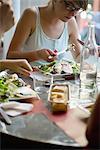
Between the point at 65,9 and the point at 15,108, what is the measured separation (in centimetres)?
97

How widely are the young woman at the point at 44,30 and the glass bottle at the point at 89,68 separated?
0.42 meters

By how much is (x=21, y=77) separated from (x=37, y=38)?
2.11 ft

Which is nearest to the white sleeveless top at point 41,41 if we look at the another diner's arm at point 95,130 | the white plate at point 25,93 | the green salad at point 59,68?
the green salad at point 59,68

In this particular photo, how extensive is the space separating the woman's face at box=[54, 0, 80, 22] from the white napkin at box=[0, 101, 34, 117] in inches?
34.1

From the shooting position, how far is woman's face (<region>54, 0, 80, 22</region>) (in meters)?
1.80

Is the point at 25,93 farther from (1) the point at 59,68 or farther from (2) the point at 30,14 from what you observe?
(2) the point at 30,14

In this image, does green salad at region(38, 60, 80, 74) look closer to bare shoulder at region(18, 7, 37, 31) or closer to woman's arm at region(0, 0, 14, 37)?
woman's arm at region(0, 0, 14, 37)

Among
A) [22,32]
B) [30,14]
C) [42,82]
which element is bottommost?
[42,82]

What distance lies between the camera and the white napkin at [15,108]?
1.10 meters

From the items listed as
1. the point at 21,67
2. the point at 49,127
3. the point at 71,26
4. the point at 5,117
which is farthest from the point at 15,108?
the point at 71,26

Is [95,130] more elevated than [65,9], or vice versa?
[65,9]

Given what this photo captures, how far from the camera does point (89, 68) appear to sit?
1.41 meters

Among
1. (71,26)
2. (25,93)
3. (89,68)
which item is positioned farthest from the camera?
(71,26)

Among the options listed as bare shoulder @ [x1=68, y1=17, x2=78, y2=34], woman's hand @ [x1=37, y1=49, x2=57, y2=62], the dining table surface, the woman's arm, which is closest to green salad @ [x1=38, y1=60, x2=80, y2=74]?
woman's hand @ [x1=37, y1=49, x2=57, y2=62]
